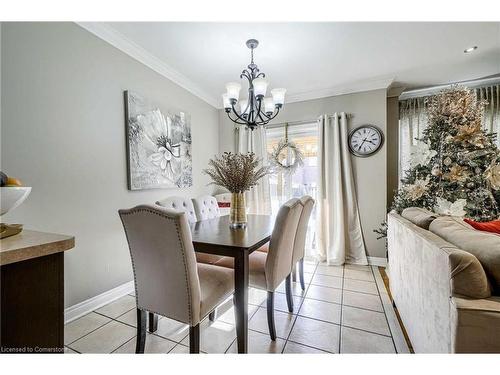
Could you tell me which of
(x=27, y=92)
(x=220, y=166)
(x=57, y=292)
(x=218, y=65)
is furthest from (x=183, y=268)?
(x=218, y=65)

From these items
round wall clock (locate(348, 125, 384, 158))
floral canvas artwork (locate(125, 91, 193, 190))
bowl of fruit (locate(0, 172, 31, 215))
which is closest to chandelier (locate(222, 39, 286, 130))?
floral canvas artwork (locate(125, 91, 193, 190))

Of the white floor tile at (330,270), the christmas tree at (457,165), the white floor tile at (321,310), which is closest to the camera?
the white floor tile at (321,310)

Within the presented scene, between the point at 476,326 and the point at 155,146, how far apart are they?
109 inches

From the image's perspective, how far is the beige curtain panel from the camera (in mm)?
3205

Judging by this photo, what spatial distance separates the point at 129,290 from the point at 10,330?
5.36 ft

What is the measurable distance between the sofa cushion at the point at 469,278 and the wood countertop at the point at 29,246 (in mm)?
1425

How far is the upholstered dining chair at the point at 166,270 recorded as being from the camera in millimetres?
1188

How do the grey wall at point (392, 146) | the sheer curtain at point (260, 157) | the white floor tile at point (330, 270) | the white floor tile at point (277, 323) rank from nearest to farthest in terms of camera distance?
the white floor tile at point (277, 323), the white floor tile at point (330, 270), the grey wall at point (392, 146), the sheer curtain at point (260, 157)

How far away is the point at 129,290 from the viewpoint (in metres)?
2.37

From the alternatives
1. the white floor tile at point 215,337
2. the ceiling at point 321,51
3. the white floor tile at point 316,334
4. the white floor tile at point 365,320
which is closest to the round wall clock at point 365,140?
the ceiling at point 321,51

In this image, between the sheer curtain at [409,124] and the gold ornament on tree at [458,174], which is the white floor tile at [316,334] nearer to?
the gold ornament on tree at [458,174]

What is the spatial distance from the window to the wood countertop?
3.11 m

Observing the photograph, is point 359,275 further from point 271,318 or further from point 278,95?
point 278,95

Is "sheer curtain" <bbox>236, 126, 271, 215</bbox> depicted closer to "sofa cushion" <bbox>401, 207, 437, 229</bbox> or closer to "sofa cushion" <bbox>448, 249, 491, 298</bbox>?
"sofa cushion" <bbox>401, 207, 437, 229</bbox>
